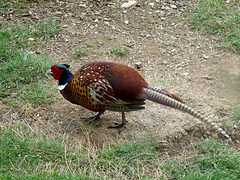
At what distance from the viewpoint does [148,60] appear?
463 centimetres

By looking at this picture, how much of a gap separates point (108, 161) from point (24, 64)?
210 cm

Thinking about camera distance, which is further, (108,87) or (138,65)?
(138,65)

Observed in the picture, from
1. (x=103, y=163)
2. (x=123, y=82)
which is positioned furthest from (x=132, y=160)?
(x=123, y=82)

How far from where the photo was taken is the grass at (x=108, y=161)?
2863mm

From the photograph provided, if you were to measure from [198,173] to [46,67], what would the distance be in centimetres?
259

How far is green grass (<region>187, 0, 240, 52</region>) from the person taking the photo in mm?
4812

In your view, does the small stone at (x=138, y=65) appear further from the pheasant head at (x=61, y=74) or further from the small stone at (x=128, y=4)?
the small stone at (x=128, y=4)

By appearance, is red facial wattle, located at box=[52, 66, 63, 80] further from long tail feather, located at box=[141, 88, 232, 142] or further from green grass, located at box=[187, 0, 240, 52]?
green grass, located at box=[187, 0, 240, 52]

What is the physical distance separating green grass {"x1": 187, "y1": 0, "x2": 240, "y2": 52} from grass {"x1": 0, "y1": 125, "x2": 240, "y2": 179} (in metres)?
2.21

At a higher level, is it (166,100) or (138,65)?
(166,100)

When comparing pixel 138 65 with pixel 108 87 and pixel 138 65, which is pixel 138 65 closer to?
pixel 138 65

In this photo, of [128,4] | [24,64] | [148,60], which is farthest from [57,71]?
[128,4]

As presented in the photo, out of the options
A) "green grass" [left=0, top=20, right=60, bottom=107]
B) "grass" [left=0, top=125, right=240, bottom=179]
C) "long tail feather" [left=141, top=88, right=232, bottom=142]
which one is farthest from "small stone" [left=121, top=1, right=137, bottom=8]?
"grass" [left=0, top=125, right=240, bottom=179]

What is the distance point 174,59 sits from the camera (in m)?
4.63
